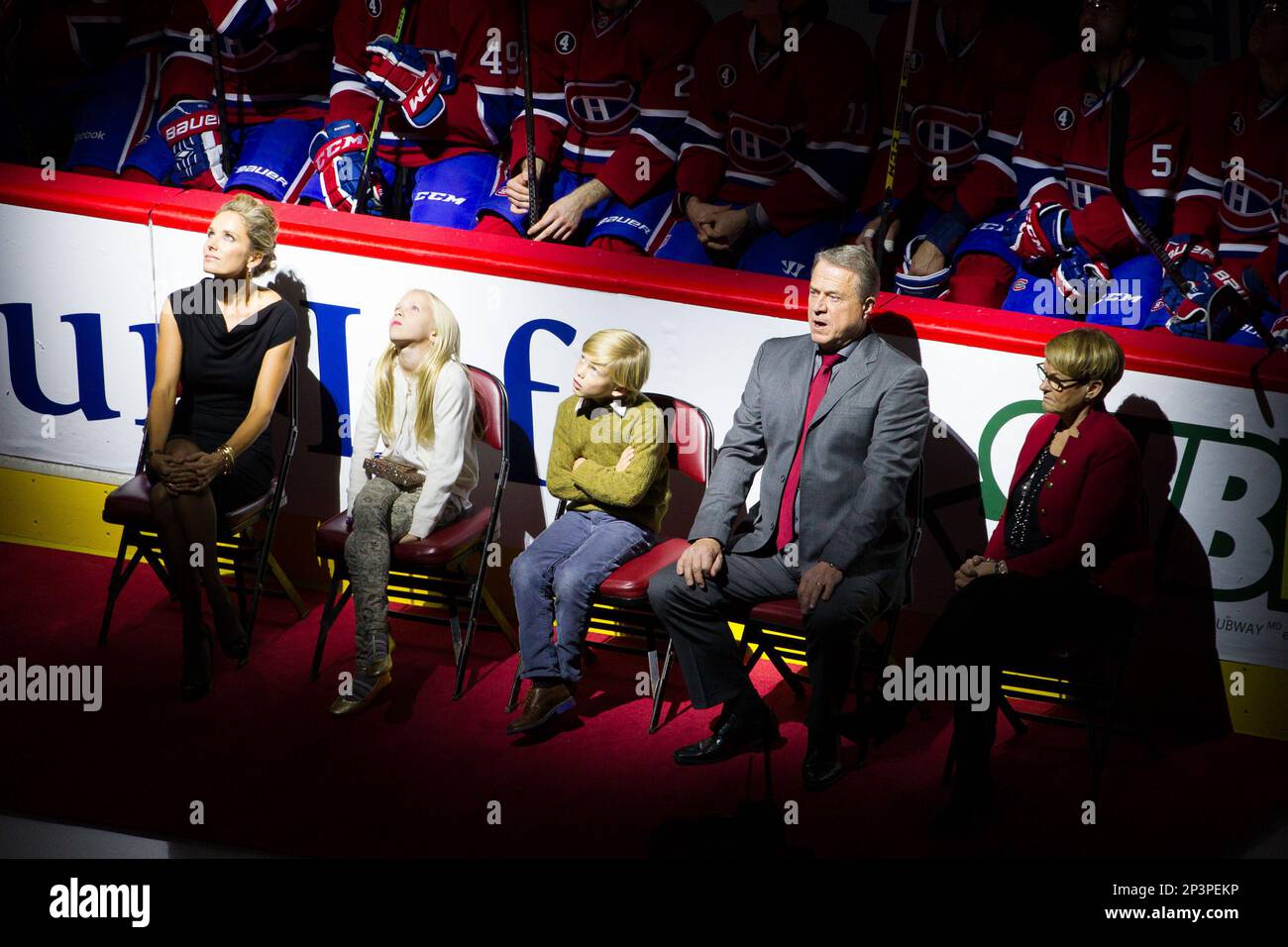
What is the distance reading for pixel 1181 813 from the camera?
3.96 meters

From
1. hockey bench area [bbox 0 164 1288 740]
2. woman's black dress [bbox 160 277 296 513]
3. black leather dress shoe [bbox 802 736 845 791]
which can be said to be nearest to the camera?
black leather dress shoe [bbox 802 736 845 791]

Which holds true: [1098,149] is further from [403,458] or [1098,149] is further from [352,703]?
[352,703]

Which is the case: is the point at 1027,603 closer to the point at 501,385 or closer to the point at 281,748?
the point at 501,385

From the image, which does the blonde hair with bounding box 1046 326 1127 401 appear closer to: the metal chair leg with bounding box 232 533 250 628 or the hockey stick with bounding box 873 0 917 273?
the hockey stick with bounding box 873 0 917 273

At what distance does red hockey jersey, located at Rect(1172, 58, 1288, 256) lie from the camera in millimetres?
4992

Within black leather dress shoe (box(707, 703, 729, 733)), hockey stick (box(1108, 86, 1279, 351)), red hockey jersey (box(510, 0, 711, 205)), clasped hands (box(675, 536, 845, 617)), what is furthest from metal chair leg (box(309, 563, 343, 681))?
hockey stick (box(1108, 86, 1279, 351))

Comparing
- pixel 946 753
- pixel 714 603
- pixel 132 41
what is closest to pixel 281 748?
pixel 714 603

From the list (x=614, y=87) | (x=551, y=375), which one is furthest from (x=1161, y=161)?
(x=551, y=375)

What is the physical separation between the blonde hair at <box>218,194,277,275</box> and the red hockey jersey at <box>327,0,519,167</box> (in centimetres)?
126

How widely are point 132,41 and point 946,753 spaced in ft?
15.1

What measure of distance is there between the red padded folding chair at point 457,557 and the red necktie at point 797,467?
3.02ft

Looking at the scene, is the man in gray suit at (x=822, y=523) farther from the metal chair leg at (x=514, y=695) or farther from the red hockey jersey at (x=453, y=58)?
the red hockey jersey at (x=453, y=58)

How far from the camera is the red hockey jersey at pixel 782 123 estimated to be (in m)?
5.34

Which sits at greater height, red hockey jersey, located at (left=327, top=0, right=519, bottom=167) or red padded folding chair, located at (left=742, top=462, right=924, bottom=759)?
red hockey jersey, located at (left=327, top=0, right=519, bottom=167)
